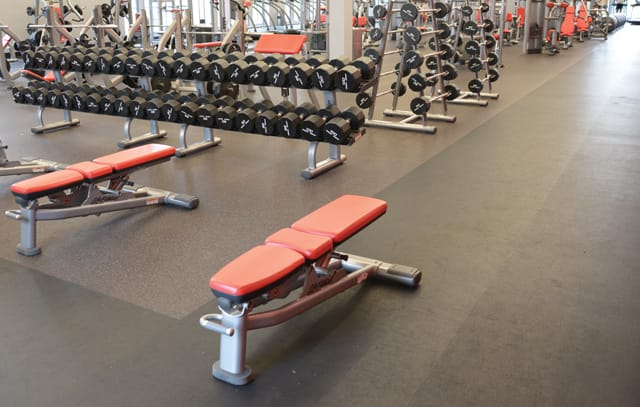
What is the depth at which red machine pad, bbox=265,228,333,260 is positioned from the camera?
5.95 ft

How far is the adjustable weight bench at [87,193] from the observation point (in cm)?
249

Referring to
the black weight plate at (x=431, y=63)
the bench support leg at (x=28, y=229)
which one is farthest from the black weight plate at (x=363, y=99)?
the bench support leg at (x=28, y=229)

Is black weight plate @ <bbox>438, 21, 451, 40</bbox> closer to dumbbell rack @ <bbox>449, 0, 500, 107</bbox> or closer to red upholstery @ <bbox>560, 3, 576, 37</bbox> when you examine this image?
dumbbell rack @ <bbox>449, 0, 500, 107</bbox>

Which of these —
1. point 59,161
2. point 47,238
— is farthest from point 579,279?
point 59,161

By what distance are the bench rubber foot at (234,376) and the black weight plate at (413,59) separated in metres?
3.40

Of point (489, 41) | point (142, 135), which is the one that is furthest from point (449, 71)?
point (142, 135)

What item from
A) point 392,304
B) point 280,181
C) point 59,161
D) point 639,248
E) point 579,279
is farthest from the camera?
point 59,161

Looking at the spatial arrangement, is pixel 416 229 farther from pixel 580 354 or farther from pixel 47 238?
pixel 47 238

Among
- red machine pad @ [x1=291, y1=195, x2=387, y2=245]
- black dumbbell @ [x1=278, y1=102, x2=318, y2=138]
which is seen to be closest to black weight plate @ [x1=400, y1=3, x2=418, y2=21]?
black dumbbell @ [x1=278, y1=102, x2=318, y2=138]

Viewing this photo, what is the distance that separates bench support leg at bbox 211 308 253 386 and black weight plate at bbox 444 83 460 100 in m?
3.91

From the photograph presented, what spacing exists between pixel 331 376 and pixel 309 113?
2165 millimetres

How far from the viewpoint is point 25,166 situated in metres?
3.54

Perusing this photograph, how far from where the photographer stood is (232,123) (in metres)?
3.71

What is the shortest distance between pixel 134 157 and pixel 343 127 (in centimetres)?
117
